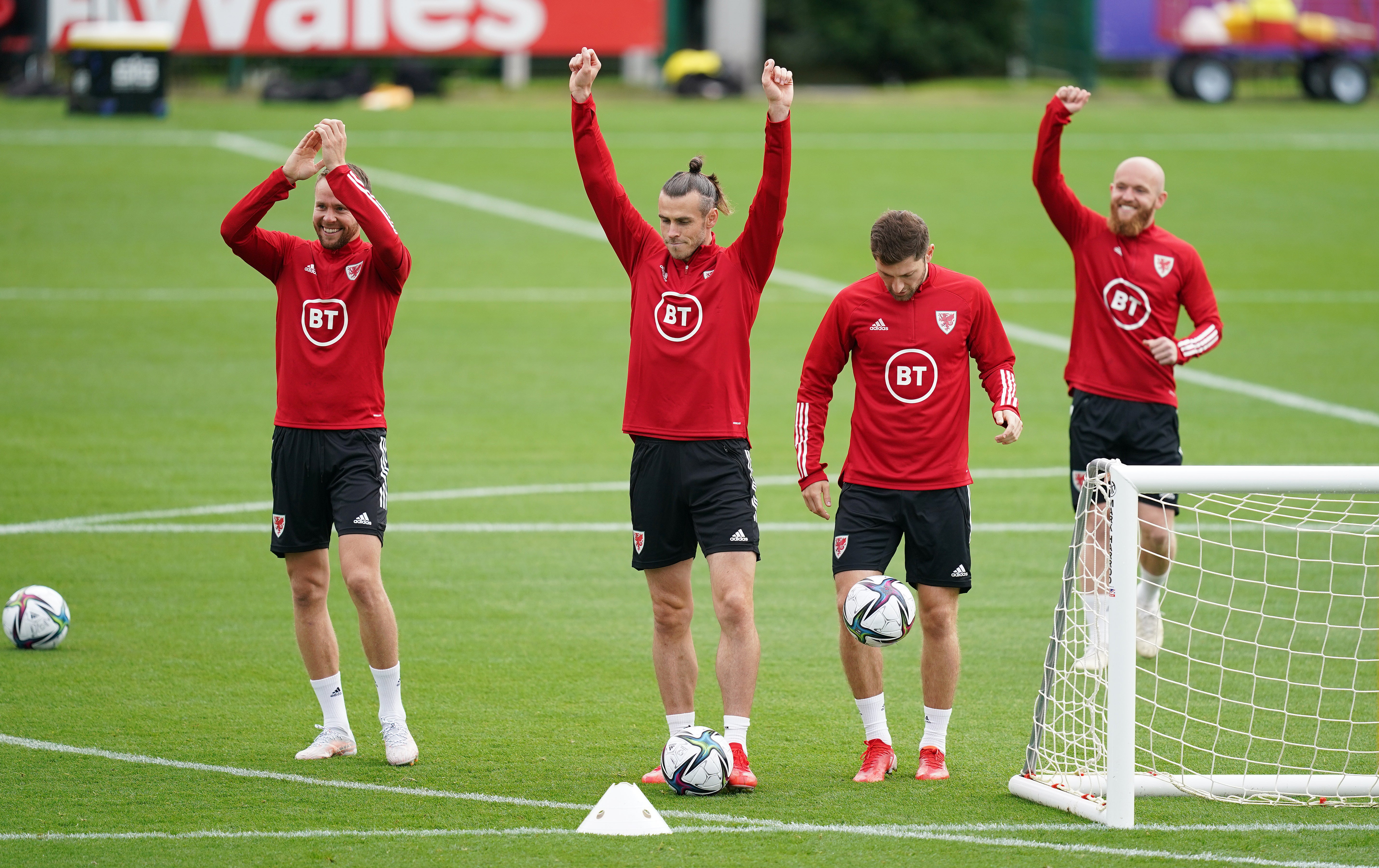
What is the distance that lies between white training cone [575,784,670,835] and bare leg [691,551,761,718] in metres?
0.71

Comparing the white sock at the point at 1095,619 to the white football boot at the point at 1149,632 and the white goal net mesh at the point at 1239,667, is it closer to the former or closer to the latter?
the white goal net mesh at the point at 1239,667

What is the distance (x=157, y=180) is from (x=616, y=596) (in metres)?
18.3

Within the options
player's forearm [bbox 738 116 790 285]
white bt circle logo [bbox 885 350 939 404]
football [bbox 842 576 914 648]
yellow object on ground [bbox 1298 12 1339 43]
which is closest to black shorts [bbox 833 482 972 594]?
football [bbox 842 576 914 648]

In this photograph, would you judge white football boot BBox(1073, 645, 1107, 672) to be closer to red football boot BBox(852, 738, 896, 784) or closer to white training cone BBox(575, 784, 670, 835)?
red football boot BBox(852, 738, 896, 784)

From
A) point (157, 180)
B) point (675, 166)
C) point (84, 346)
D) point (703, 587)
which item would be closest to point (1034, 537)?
point (703, 587)

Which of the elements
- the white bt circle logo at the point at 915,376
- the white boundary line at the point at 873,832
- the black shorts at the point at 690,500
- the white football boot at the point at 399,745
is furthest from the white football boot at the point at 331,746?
the white bt circle logo at the point at 915,376

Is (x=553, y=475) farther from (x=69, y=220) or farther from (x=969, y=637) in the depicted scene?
(x=69, y=220)

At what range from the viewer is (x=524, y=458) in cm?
1385

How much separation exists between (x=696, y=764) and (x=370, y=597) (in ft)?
4.98

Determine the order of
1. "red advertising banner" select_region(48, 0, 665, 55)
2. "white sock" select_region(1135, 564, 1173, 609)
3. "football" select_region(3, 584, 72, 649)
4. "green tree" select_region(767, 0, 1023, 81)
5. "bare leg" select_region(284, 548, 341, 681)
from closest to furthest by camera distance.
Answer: "bare leg" select_region(284, 548, 341, 681), "football" select_region(3, 584, 72, 649), "white sock" select_region(1135, 564, 1173, 609), "red advertising banner" select_region(48, 0, 665, 55), "green tree" select_region(767, 0, 1023, 81)

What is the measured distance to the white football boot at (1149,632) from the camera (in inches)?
338

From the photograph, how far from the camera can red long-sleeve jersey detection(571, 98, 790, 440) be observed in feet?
21.3

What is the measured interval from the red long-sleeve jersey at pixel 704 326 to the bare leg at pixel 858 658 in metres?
0.72

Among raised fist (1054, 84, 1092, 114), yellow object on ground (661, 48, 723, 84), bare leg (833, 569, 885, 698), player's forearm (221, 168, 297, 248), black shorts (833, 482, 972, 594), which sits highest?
yellow object on ground (661, 48, 723, 84)
